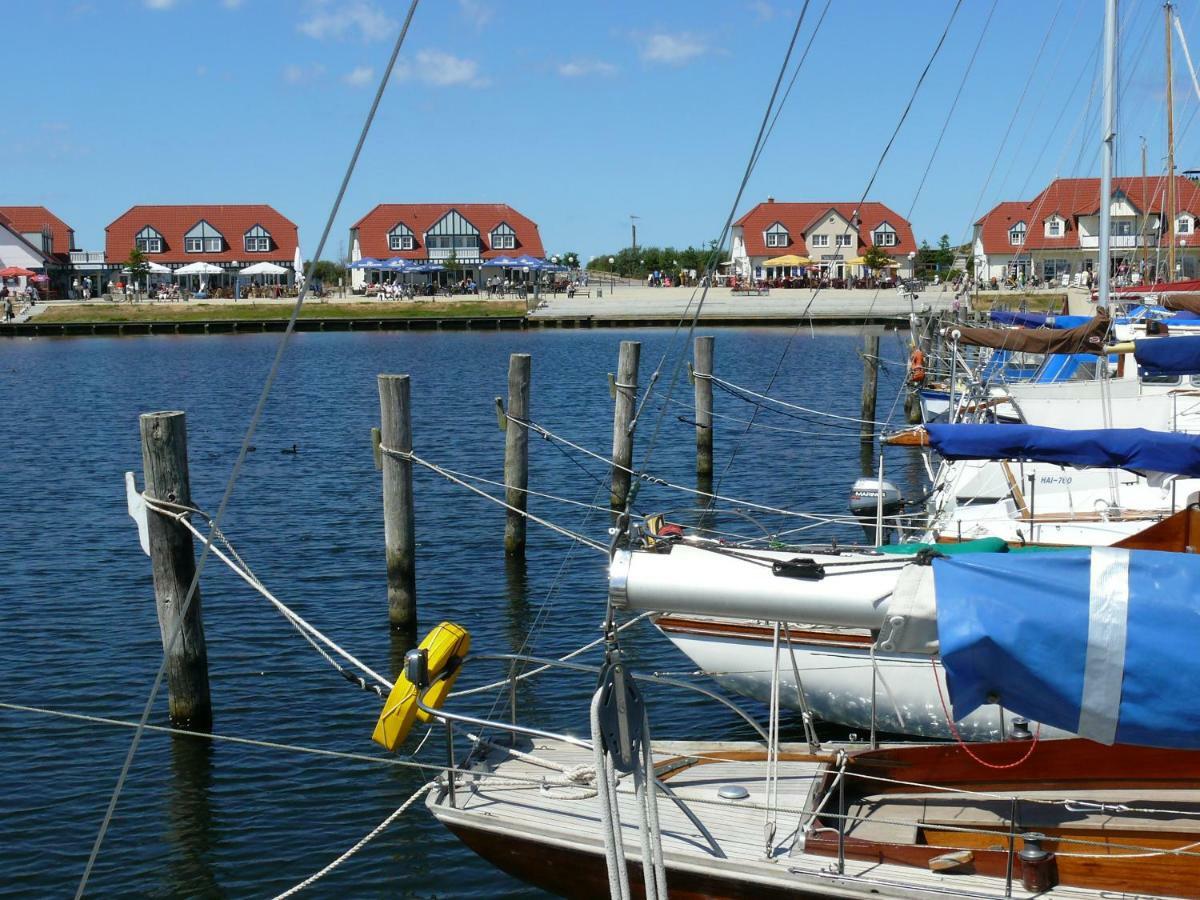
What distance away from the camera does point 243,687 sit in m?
16.3

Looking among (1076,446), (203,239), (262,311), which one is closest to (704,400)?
(1076,446)

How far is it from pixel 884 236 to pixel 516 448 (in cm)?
10087

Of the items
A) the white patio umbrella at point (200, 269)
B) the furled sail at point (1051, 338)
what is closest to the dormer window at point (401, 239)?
the white patio umbrella at point (200, 269)

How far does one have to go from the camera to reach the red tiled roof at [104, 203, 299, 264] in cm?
11519

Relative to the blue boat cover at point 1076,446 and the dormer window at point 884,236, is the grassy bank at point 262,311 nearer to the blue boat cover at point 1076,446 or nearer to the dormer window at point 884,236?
the dormer window at point 884,236

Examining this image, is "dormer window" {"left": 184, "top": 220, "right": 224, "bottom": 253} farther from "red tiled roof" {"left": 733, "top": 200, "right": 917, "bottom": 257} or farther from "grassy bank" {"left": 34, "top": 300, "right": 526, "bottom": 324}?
"red tiled roof" {"left": 733, "top": 200, "right": 917, "bottom": 257}

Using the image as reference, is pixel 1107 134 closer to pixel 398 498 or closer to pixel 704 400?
pixel 704 400

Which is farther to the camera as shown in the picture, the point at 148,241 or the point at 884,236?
the point at 884,236

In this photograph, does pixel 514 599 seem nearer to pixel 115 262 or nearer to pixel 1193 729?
pixel 1193 729

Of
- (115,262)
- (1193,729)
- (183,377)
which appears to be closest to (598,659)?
(1193,729)

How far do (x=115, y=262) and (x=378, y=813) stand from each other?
110m

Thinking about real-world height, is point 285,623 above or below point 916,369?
below

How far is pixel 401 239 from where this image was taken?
4604 inches

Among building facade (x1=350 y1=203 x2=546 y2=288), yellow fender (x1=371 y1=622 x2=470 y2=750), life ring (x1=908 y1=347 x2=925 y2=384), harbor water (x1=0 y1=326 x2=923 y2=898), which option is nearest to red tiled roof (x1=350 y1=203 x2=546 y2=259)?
building facade (x1=350 y1=203 x2=546 y2=288)
